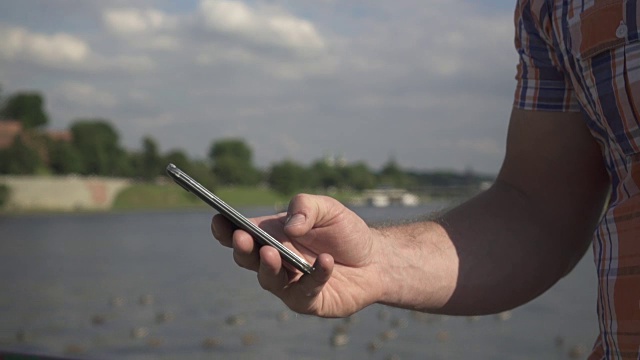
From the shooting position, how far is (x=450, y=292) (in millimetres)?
1562

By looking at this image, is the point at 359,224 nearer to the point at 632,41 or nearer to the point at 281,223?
the point at 281,223

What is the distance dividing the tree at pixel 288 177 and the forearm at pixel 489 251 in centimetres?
5065

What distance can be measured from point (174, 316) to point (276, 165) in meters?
40.3

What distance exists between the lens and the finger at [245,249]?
1141 mm

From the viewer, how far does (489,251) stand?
160 centimetres

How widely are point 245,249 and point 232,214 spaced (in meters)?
0.05

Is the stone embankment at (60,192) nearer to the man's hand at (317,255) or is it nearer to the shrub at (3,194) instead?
the shrub at (3,194)

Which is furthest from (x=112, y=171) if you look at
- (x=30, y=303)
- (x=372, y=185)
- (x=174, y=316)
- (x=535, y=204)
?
(x=535, y=204)

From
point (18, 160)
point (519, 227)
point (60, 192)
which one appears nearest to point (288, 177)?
point (60, 192)

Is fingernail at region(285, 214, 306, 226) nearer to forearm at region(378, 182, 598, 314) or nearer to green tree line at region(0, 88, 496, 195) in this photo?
forearm at region(378, 182, 598, 314)

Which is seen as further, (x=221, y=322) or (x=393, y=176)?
(x=393, y=176)

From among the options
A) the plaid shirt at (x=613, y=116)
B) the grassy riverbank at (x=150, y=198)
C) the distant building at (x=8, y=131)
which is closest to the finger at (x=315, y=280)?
the plaid shirt at (x=613, y=116)

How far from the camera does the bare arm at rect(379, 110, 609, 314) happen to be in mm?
1551

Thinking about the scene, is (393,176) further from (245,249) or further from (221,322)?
(245,249)
